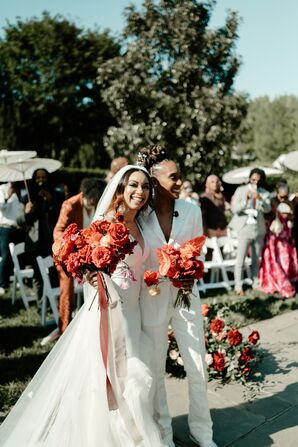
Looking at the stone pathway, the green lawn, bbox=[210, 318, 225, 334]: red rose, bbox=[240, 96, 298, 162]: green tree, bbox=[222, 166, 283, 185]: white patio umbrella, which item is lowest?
the stone pathway

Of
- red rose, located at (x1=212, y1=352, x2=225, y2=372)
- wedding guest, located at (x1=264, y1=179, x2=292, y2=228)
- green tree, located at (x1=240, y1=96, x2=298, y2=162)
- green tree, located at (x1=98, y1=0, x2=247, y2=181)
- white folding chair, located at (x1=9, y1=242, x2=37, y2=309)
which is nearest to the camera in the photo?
red rose, located at (x1=212, y1=352, x2=225, y2=372)

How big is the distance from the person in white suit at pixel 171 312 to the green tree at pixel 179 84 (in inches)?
395

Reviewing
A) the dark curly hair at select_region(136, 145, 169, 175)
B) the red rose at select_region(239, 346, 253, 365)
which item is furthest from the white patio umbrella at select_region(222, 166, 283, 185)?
the dark curly hair at select_region(136, 145, 169, 175)

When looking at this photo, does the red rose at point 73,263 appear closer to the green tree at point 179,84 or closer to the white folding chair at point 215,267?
the white folding chair at point 215,267

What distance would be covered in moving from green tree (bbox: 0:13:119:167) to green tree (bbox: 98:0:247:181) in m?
17.1

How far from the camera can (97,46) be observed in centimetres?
3008

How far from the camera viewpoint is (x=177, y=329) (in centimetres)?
297

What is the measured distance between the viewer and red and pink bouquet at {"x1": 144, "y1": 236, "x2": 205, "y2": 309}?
2627 mm

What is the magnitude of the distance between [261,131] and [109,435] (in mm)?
49041

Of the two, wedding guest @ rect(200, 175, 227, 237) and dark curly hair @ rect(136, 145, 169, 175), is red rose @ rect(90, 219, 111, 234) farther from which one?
wedding guest @ rect(200, 175, 227, 237)

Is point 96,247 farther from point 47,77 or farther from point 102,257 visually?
point 47,77

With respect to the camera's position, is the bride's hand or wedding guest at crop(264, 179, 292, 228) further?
wedding guest at crop(264, 179, 292, 228)

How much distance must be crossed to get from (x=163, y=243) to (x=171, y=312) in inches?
18.4

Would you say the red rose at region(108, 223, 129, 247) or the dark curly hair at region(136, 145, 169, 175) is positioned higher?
the dark curly hair at region(136, 145, 169, 175)
